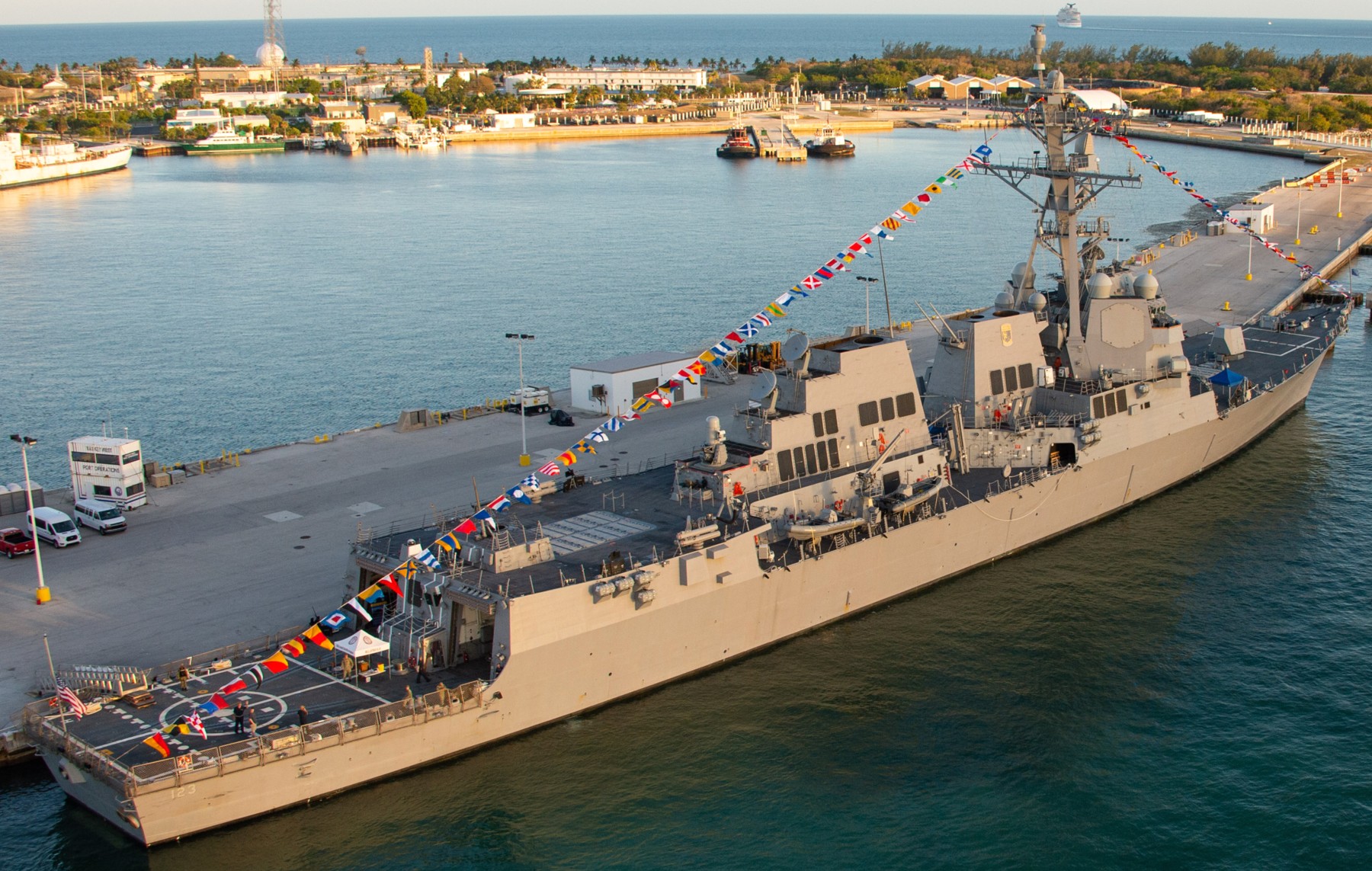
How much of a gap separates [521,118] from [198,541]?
14892 cm

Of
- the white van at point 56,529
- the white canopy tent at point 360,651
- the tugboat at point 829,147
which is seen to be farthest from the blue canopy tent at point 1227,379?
the tugboat at point 829,147

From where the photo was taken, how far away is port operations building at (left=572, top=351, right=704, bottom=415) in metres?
47.6

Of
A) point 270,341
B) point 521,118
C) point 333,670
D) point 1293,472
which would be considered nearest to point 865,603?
point 333,670

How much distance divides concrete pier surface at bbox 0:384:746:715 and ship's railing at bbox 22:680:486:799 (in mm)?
3448

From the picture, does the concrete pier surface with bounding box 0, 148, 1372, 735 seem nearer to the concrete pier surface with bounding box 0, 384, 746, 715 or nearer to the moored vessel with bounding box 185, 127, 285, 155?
the concrete pier surface with bounding box 0, 384, 746, 715

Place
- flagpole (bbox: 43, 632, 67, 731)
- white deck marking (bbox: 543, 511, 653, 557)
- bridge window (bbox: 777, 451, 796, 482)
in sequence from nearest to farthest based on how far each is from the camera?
flagpole (bbox: 43, 632, 67, 731)
white deck marking (bbox: 543, 511, 653, 557)
bridge window (bbox: 777, 451, 796, 482)

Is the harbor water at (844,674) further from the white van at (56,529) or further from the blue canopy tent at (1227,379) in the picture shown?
the white van at (56,529)

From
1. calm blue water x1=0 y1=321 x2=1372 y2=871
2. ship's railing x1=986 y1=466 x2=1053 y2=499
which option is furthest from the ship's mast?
calm blue water x1=0 y1=321 x2=1372 y2=871

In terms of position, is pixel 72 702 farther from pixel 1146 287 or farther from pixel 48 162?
pixel 48 162

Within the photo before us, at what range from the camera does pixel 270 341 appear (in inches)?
2517

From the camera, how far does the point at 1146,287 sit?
136 feet

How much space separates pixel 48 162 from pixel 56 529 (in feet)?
354

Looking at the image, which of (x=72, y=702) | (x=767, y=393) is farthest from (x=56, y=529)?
(x=767, y=393)

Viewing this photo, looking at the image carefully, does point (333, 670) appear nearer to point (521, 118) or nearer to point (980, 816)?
point (980, 816)
